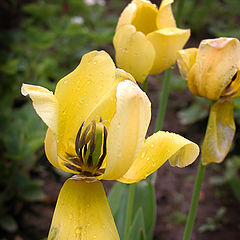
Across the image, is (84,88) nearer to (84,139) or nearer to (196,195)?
(84,139)

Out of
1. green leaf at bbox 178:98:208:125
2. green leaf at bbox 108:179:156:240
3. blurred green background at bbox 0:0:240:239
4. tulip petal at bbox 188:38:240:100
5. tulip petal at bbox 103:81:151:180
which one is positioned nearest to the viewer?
tulip petal at bbox 103:81:151:180

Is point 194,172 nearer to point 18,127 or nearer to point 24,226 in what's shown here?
point 24,226

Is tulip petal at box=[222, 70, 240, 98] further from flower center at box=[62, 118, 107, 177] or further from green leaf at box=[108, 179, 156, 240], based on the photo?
green leaf at box=[108, 179, 156, 240]

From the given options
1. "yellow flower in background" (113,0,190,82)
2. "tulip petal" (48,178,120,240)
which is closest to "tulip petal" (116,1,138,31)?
"yellow flower in background" (113,0,190,82)

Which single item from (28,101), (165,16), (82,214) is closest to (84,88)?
(82,214)

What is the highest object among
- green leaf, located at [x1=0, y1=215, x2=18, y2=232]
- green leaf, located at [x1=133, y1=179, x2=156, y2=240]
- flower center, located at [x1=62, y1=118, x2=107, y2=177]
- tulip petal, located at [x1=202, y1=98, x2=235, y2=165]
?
flower center, located at [x1=62, y1=118, x2=107, y2=177]
